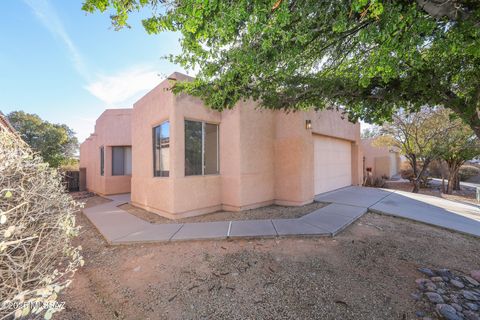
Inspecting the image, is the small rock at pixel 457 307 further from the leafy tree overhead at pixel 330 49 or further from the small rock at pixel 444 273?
the leafy tree overhead at pixel 330 49

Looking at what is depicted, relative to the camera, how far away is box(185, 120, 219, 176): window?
20.6ft

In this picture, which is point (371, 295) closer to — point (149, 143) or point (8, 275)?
point (8, 275)

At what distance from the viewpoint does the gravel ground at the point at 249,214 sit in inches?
229

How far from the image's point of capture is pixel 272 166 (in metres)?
7.52

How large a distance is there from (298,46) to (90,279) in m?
5.09

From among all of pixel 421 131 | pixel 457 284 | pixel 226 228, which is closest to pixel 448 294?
→ pixel 457 284

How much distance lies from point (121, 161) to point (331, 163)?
11744 millimetres

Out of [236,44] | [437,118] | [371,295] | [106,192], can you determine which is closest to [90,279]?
[371,295]

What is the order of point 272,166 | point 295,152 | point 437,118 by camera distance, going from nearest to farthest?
point 295,152, point 272,166, point 437,118

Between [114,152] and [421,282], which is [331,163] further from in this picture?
[114,152]

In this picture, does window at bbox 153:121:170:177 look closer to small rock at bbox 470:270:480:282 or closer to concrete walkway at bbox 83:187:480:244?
concrete walkway at bbox 83:187:480:244

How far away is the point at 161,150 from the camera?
675 cm

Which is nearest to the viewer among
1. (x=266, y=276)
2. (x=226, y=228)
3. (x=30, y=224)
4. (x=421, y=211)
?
(x=30, y=224)

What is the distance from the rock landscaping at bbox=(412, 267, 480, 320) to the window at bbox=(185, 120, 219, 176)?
557 centimetres
